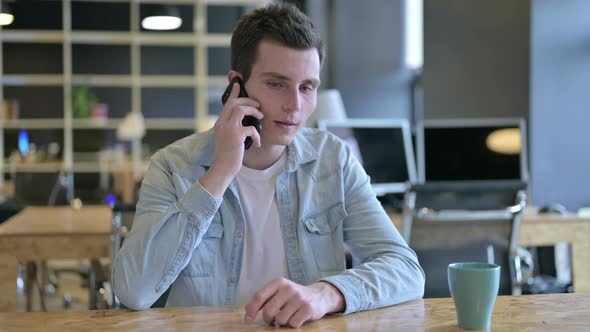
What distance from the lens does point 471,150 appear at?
156 inches

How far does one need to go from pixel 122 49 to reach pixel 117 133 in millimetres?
990

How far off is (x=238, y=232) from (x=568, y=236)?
7.53ft

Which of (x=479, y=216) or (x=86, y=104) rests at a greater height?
(x=86, y=104)

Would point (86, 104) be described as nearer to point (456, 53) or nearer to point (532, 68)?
point (456, 53)

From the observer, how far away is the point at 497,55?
5.01 metres

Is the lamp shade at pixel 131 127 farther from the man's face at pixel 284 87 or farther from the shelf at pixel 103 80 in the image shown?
the man's face at pixel 284 87

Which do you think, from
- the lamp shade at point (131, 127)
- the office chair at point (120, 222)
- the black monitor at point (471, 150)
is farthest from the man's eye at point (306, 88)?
the lamp shade at point (131, 127)

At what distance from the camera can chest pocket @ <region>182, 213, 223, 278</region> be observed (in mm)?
1615

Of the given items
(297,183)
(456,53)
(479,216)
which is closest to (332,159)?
(297,183)

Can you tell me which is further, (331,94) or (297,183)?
(331,94)

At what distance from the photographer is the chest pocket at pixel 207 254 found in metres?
1.62

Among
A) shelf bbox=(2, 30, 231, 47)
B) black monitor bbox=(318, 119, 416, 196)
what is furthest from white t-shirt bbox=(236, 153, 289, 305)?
shelf bbox=(2, 30, 231, 47)

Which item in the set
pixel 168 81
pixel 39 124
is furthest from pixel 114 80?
pixel 39 124

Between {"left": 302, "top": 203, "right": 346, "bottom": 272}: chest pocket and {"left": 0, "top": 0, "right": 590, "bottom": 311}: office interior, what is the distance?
3.54 ft
